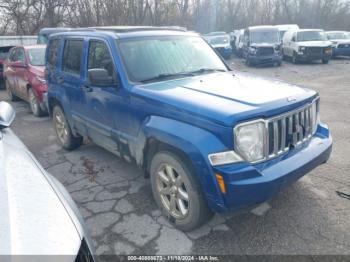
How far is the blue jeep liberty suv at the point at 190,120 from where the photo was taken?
268 cm

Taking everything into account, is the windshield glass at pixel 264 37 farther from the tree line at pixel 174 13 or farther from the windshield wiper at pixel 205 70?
the windshield wiper at pixel 205 70

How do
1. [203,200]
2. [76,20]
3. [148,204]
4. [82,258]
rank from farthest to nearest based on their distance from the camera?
[76,20] < [148,204] < [203,200] < [82,258]

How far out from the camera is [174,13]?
96.4 ft

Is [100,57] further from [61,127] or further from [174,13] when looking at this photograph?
[174,13]

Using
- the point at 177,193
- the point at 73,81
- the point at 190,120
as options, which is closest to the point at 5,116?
the point at 190,120

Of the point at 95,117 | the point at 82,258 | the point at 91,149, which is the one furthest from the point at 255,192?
the point at 91,149

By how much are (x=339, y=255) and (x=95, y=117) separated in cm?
323


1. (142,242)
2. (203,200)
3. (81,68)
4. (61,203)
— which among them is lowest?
(142,242)

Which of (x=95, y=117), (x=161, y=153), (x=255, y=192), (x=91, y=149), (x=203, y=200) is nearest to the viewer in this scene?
(x=255, y=192)

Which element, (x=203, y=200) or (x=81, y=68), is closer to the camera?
(x=203, y=200)

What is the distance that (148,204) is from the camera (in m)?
3.76

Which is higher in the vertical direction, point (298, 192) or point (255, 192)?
point (255, 192)

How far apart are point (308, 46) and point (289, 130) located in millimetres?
17188

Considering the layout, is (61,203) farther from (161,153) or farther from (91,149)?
(91,149)
